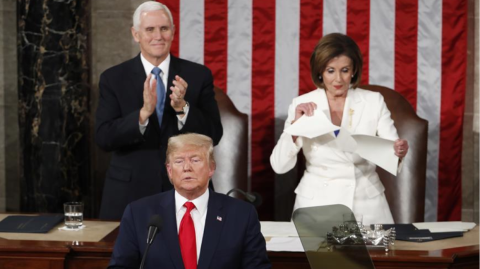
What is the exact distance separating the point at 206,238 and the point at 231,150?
2.24 m

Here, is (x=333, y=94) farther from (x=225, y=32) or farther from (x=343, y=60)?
(x=225, y=32)

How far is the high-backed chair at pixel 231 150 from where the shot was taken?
5074mm

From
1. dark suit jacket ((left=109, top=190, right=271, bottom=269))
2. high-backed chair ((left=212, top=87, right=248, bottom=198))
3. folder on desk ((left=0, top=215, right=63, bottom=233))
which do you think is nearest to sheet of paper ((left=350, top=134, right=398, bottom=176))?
dark suit jacket ((left=109, top=190, right=271, bottom=269))

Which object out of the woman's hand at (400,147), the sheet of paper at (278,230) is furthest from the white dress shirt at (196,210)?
the woman's hand at (400,147)

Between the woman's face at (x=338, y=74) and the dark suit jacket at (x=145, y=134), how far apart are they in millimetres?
635

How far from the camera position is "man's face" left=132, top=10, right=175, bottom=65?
373 centimetres

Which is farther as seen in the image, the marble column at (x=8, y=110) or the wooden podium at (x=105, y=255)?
the marble column at (x=8, y=110)

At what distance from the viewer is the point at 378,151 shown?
3.88 metres

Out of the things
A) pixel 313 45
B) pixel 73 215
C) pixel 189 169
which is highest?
pixel 313 45

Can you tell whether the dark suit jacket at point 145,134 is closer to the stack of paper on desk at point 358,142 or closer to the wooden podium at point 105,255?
the stack of paper on desk at point 358,142

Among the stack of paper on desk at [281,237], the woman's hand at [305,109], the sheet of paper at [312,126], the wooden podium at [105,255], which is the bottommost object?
the wooden podium at [105,255]

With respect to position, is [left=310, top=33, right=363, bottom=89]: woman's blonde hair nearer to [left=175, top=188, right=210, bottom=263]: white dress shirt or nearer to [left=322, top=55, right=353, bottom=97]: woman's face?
[left=322, top=55, right=353, bottom=97]: woman's face

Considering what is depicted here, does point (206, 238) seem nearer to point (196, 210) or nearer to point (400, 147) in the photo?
point (196, 210)

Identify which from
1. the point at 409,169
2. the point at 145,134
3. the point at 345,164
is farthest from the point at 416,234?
the point at 409,169
